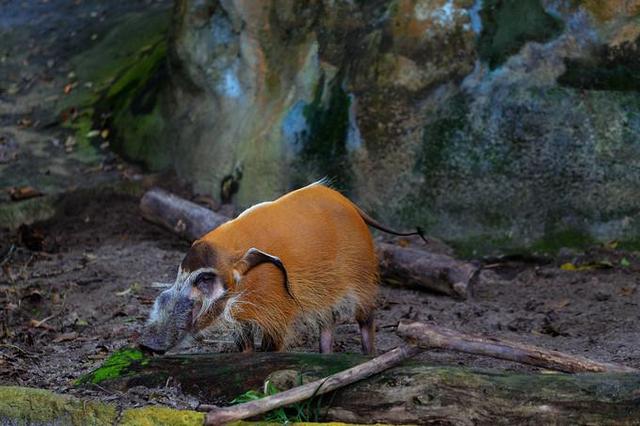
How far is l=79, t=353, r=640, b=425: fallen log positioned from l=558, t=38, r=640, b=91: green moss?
3566 mm

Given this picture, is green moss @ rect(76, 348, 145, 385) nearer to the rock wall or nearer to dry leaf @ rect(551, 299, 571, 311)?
dry leaf @ rect(551, 299, 571, 311)

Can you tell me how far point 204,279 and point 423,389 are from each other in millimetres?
1173

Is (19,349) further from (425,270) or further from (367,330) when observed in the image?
(425,270)

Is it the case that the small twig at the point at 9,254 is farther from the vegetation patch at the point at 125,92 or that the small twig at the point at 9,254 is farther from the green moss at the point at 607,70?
the green moss at the point at 607,70

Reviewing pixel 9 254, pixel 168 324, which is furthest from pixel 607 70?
pixel 9 254

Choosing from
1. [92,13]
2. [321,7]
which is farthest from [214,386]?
[92,13]

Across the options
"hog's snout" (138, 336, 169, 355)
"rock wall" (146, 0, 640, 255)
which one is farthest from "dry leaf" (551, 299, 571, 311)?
"hog's snout" (138, 336, 169, 355)

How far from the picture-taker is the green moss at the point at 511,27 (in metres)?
7.21

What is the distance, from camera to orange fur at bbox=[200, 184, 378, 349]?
4.63 metres

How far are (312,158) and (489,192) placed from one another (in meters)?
1.32

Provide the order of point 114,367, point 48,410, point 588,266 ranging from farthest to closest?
point 588,266, point 114,367, point 48,410

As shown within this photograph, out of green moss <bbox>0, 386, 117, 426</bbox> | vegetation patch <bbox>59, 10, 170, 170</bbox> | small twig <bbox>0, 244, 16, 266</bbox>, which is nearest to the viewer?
green moss <bbox>0, 386, 117, 426</bbox>

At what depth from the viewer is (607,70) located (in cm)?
704

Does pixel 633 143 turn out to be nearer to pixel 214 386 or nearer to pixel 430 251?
pixel 430 251
